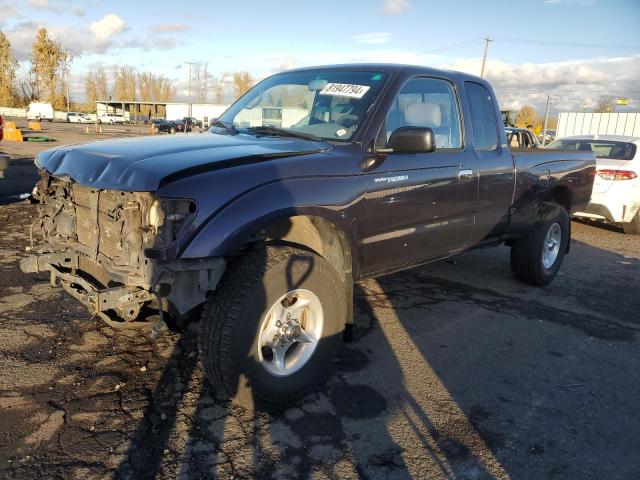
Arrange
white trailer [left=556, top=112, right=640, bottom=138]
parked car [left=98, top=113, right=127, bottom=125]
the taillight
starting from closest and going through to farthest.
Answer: the taillight < white trailer [left=556, top=112, right=640, bottom=138] < parked car [left=98, top=113, right=127, bottom=125]

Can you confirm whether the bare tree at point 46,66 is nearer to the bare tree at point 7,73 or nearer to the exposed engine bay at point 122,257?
the bare tree at point 7,73

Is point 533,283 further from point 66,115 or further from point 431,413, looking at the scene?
point 66,115

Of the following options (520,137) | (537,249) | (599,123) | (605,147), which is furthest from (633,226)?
(599,123)

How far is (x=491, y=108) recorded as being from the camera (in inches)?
191

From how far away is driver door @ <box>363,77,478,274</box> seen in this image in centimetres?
358

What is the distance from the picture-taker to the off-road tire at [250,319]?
110 inches

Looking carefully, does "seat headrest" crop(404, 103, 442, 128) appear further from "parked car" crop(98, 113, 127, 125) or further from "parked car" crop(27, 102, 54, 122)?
"parked car" crop(98, 113, 127, 125)

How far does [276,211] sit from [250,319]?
0.61m

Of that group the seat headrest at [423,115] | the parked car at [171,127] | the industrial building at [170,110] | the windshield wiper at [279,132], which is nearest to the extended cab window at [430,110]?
the seat headrest at [423,115]

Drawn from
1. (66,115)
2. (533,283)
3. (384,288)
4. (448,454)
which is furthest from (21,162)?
(66,115)

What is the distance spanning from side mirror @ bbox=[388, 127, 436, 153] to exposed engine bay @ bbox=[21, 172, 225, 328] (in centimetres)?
148

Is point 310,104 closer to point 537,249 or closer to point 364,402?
point 364,402

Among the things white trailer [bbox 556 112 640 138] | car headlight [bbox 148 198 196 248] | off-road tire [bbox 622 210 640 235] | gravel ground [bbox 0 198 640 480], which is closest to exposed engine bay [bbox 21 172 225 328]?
car headlight [bbox 148 198 196 248]

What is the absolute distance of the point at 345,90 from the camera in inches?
151
